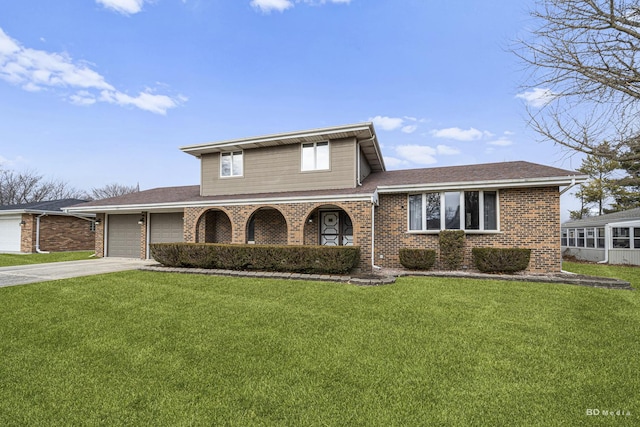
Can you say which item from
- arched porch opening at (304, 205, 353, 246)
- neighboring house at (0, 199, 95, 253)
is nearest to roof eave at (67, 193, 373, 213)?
arched porch opening at (304, 205, 353, 246)

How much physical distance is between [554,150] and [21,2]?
18605 mm

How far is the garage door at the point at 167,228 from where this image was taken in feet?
47.5

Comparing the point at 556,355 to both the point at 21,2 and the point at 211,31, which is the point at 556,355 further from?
the point at 21,2

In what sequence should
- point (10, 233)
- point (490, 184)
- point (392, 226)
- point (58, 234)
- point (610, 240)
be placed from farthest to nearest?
1. point (58, 234)
2. point (10, 233)
3. point (610, 240)
4. point (392, 226)
5. point (490, 184)

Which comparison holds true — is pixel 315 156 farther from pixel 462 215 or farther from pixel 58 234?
pixel 58 234

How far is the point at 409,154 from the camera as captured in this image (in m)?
28.2

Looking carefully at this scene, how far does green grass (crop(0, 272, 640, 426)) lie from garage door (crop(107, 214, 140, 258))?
29.8 ft

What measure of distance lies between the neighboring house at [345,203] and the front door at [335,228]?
0.04m

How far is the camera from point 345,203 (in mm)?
10219

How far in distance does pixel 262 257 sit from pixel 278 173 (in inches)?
172

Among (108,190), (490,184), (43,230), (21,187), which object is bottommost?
(43,230)

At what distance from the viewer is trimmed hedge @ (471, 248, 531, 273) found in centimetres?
912

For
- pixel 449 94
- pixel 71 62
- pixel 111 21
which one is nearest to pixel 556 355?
pixel 449 94

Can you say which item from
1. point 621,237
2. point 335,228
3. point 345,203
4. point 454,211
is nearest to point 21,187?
point 335,228
